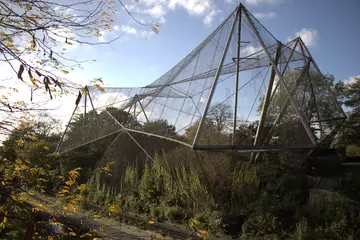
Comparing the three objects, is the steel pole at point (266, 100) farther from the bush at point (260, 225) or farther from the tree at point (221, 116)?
the bush at point (260, 225)

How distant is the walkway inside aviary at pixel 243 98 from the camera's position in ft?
27.8

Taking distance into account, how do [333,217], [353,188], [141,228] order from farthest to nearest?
[353,188], [141,228], [333,217]

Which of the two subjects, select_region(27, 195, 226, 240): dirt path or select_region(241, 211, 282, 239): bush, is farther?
select_region(27, 195, 226, 240): dirt path

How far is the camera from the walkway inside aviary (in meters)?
8.46

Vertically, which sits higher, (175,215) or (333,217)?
(333,217)

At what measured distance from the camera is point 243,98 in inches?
358

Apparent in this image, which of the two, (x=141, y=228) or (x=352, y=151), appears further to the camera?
(x=352, y=151)

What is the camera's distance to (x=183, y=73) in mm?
10203

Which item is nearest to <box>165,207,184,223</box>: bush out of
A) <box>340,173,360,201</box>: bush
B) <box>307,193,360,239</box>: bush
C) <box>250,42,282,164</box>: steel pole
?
<box>250,42,282,164</box>: steel pole

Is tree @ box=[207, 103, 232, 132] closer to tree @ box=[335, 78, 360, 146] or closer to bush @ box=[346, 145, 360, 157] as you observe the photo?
tree @ box=[335, 78, 360, 146]

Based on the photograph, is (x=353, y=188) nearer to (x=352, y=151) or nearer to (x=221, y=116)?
(x=221, y=116)

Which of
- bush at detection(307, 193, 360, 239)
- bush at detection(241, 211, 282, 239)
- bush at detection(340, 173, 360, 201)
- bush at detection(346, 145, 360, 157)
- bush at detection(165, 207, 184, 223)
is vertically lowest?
bush at detection(165, 207, 184, 223)

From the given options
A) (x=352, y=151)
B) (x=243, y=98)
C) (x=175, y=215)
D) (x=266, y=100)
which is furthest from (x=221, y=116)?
(x=352, y=151)

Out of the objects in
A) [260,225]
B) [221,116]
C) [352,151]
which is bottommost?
[260,225]
